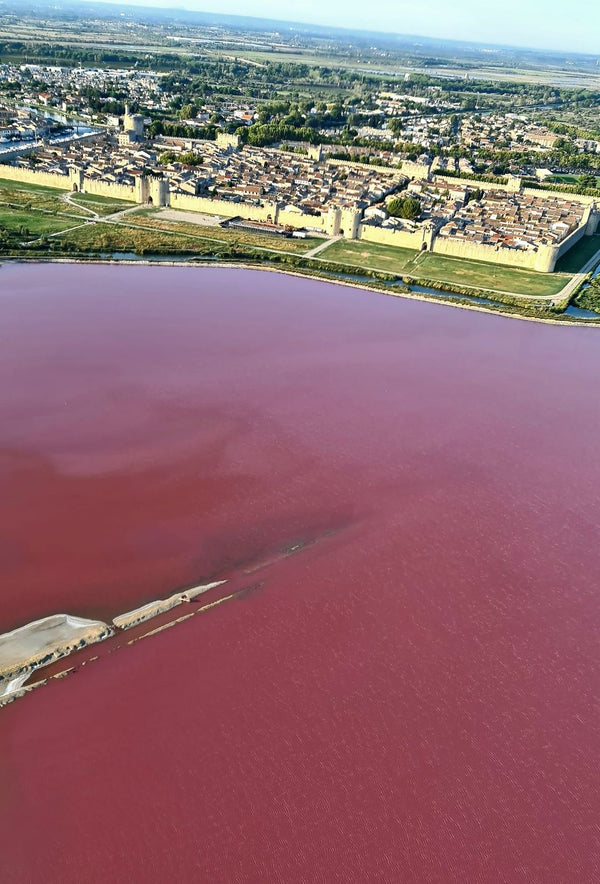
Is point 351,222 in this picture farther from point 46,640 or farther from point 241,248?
point 46,640

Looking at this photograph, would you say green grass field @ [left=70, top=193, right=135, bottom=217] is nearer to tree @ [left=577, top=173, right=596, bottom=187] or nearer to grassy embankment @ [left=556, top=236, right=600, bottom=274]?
grassy embankment @ [left=556, top=236, right=600, bottom=274]

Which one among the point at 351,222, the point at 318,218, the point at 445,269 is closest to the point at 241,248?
the point at 318,218

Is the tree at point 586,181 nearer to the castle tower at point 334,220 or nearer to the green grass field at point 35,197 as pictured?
the castle tower at point 334,220

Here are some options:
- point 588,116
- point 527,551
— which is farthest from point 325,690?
point 588,116

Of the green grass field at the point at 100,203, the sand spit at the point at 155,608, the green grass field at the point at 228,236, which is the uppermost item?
the sand spit at the point at 155,608

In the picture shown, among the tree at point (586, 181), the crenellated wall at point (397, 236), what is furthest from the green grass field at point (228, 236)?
the tree at point (586, 181)

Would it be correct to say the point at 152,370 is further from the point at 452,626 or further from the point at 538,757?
the point at 538,757

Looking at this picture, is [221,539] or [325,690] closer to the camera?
[325,690]

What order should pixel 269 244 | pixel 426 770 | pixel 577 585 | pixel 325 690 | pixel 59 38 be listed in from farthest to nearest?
pixel 59 38 < pixel 269 244 < pixel 577 585 < pixel 325 690 < pixel 426 770
